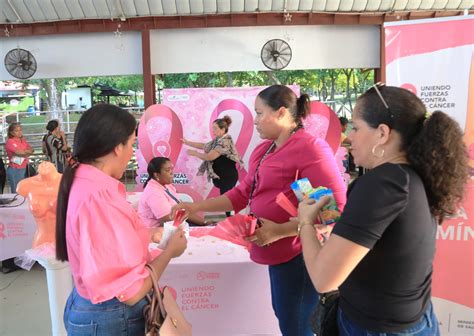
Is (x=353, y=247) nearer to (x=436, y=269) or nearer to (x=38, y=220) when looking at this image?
(x=436, y=269)

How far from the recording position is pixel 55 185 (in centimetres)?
222

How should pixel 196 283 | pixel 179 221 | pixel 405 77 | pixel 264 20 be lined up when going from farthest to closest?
1. pixel 264 20
2. pixel 196 283
3. pixel 405 77
4. pixel 179 221

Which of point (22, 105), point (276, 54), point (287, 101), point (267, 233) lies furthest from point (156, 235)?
point (22, 105)

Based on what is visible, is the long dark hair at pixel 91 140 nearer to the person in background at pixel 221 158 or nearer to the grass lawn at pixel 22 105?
the person in background at pixel 221 158

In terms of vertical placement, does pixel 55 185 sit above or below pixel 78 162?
below

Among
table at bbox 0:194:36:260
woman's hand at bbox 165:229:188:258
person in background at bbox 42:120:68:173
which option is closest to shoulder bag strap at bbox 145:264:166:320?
woman's hand at bbox 165:229:188:258

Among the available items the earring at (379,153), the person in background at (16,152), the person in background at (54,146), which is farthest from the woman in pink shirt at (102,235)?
the person in background at (54,146)

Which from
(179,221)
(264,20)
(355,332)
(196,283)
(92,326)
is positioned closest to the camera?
(355,332)

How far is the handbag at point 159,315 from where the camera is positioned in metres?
1.19

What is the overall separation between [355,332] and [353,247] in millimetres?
315

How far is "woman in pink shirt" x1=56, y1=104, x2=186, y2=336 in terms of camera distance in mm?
1074

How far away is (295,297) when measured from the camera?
1626 mm

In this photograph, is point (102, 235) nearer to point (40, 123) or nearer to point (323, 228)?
point (323, 228)

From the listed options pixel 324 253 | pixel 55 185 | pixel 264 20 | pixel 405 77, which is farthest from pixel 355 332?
pixel 264 20
